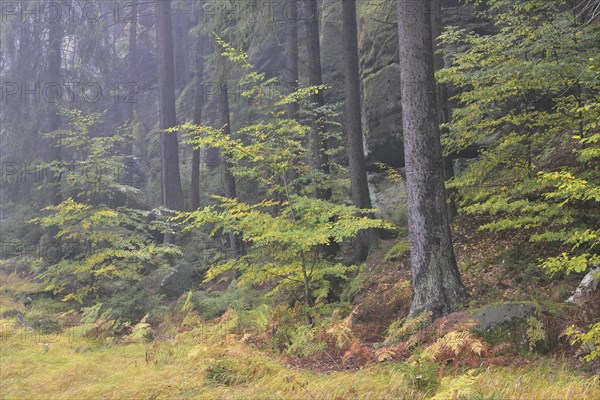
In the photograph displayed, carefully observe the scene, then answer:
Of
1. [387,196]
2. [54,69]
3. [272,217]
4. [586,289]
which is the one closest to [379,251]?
[387,196]

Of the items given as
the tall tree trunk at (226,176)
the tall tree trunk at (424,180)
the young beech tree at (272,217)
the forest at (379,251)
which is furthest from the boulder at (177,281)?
the tall tree trunk at (424,180)

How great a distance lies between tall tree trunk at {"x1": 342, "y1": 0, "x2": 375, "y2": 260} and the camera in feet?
37.8

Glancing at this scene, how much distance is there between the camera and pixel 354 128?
456 inches

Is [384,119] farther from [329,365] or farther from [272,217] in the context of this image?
[329,365]

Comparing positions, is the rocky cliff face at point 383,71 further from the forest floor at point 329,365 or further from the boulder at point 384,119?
the forest floor at point 329,365

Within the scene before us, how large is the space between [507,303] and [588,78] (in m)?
3.81

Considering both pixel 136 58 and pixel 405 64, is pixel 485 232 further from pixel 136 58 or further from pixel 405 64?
pixel 136 58

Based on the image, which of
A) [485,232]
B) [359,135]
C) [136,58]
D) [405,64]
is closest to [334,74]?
[359,135]

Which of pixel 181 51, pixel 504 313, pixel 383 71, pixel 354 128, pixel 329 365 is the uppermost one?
pixel 181 51

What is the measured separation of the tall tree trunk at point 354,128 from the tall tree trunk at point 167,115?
8.47 meters

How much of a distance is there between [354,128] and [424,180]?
5057mm

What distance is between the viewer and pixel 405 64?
7.00 metres

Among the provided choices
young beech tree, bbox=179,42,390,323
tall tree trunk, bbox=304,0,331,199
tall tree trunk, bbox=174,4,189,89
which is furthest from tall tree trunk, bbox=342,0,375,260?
tall tree trunk, bbox=174,4,189,89

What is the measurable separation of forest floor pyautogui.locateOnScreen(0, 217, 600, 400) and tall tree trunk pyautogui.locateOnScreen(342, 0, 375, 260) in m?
3.04
